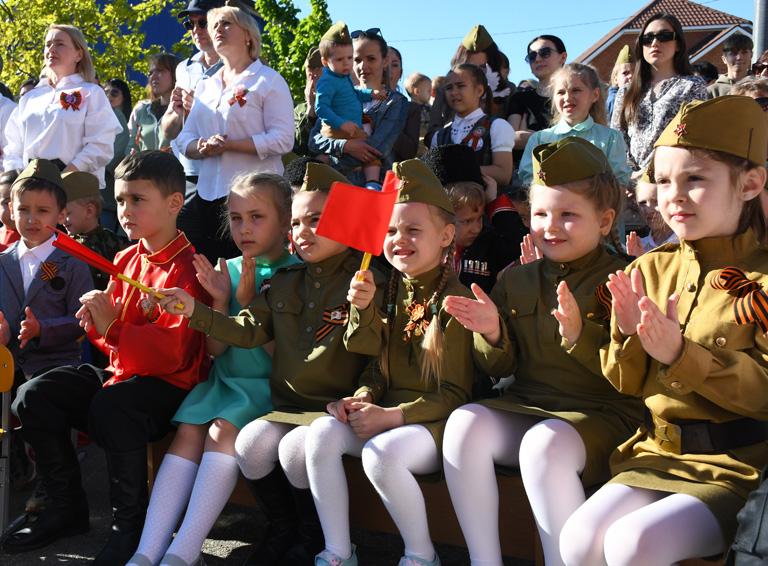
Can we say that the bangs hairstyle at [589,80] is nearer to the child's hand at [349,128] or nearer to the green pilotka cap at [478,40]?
the child's hand at [349,128]

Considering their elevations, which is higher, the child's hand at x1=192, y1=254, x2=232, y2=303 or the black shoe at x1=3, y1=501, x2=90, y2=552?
the child's hand at x1=192, y1=254, x2=232, y2=303

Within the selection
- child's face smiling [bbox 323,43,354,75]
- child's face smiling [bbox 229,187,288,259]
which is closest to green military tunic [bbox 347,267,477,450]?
child's face smiling [bbox 229,187,288,259]

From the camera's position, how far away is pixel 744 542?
1.80 meters

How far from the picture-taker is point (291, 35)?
18609mm

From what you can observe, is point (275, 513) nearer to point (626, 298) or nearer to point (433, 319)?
point (433, 319)

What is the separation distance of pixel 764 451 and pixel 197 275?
7.31 feet

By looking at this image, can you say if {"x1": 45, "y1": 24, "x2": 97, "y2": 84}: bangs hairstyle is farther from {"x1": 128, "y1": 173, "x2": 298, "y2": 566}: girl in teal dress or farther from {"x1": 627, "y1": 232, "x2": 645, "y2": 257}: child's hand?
{"x1": 627, "y1": 232, "x2": 645, "y2": 257}: child's hand

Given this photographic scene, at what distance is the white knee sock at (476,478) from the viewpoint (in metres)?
2.47

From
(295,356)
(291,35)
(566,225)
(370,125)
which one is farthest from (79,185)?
(291,35)

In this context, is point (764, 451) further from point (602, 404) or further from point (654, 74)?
point (654, 74)

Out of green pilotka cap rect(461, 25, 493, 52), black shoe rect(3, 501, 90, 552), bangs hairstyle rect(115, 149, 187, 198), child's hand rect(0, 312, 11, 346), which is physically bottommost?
black shoe rect(3, 501, 90, 552)

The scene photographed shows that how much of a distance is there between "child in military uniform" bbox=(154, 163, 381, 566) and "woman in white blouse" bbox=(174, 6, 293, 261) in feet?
4.23

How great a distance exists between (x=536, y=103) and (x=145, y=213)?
3.30 m

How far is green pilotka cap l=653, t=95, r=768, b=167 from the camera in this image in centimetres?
226
